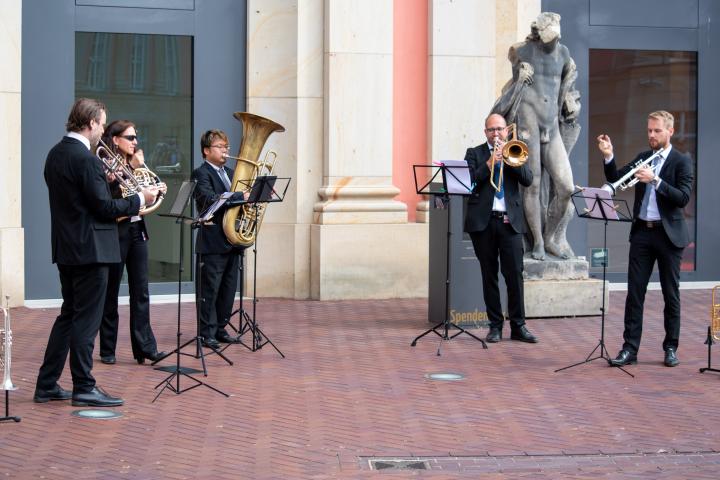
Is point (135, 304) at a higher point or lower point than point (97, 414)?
higher

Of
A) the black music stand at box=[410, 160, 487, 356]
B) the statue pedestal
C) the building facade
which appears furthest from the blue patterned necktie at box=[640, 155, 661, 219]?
the building facade

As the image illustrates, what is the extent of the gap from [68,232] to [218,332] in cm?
273

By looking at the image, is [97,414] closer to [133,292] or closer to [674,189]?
[133,292]

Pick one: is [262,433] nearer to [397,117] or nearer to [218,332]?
[218,332]

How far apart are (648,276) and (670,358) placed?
2.12 feet

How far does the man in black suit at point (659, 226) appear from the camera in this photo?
30.1 ft

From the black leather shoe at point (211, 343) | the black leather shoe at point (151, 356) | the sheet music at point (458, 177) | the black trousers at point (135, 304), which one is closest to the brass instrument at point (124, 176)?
the black trousers at point (135, 304)

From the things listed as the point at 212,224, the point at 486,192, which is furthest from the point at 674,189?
the point at 212,224

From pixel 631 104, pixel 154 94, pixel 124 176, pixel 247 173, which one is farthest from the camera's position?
pixel 631 104

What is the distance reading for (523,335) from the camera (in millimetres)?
10547

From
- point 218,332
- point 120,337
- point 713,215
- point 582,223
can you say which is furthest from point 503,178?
point 713,215

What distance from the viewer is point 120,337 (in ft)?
34.8

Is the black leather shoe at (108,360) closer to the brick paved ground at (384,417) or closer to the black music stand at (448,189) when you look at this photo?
the brick paved ground at (384,417)

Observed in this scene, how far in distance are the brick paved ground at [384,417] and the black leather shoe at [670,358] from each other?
0.29 ft
